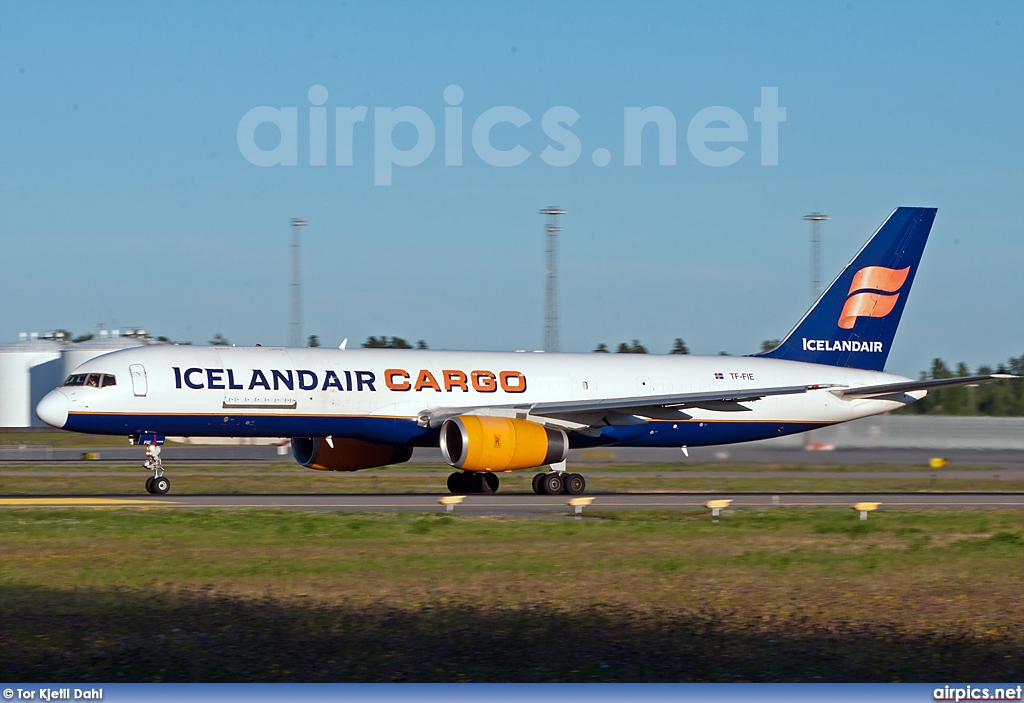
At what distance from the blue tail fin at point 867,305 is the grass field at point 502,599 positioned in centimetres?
1849

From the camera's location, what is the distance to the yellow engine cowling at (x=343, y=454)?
3606cm

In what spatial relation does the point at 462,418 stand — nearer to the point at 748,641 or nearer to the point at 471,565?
the point at 471,565

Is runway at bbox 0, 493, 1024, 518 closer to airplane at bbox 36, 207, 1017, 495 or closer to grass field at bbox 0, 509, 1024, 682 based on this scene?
airplane at bbox 36, 207, 1017, 495

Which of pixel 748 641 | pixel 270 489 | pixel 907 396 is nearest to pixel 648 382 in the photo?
pixel 907 396

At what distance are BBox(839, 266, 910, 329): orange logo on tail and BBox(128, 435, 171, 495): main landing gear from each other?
22.6 metres

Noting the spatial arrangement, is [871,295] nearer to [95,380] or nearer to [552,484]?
[552,484]

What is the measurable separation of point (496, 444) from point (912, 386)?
515 inches

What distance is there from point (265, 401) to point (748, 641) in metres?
22.1

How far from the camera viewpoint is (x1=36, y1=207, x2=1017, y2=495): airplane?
105 feet

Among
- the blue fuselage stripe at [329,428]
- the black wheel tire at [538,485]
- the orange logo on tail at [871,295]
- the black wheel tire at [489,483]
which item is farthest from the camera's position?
the orange logo on tail at [871,295]

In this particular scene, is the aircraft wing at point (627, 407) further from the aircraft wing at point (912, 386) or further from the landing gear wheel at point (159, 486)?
the landing gear wheel at point (159, 486)

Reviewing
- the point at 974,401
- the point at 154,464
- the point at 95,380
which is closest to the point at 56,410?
the point at 95,380

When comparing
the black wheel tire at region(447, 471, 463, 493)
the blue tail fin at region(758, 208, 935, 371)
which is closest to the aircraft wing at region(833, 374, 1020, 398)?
the blue tail fin at region(758, 208, 935, 371)

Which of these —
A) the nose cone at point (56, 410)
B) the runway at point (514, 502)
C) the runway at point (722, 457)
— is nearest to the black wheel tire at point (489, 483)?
the runway at point (514, 502)
